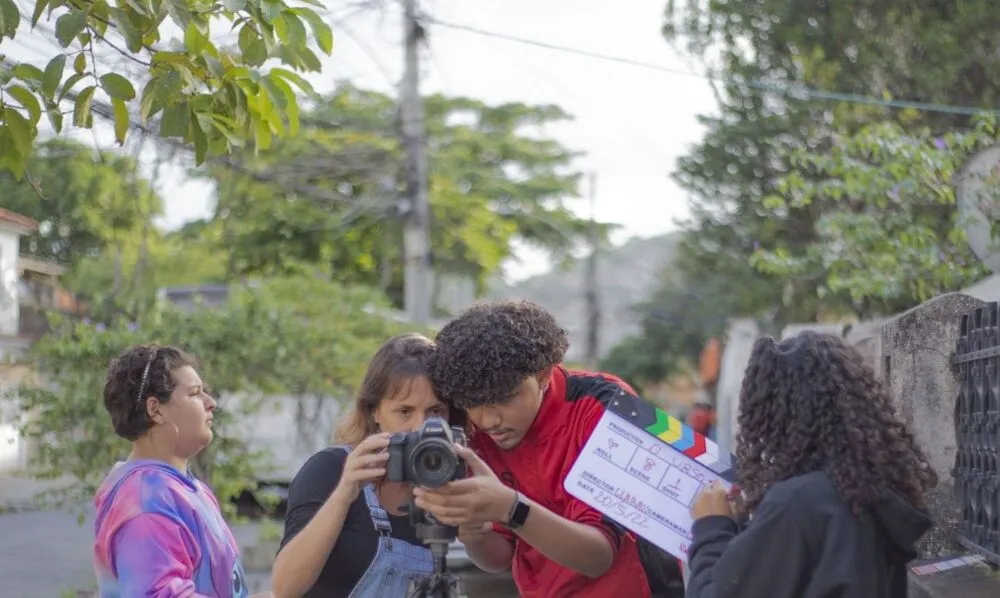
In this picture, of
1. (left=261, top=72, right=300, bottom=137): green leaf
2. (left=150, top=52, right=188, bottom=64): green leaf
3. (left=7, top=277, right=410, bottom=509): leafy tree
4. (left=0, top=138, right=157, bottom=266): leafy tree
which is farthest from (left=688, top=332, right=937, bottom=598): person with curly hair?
(left=0, top=138, right=157, bottom=266): leafy tree

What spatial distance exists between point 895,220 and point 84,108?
7398mm

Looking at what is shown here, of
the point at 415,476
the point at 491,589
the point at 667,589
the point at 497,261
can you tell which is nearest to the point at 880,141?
the point at 491,589

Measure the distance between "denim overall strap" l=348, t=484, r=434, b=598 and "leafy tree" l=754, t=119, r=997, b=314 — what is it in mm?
4779

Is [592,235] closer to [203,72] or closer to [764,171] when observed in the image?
[764,171]

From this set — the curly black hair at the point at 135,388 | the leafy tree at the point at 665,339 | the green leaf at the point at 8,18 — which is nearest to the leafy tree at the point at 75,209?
the leafy tree at the point at 665,339

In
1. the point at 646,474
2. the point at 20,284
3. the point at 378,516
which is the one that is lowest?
the point at 378,516

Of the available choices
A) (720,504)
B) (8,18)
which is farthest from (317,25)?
(720,504)

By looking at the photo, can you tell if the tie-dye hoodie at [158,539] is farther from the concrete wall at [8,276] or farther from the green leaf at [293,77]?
the concrete wall at [8,276]

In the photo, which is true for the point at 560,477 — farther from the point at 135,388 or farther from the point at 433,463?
the point at 135,388

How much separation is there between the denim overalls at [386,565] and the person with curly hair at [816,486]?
2.31 feet

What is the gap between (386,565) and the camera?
10.0 feet

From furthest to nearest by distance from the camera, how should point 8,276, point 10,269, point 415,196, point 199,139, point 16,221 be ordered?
point 8,276, point 10,269, point 16,221, point 415,196, point 199,139

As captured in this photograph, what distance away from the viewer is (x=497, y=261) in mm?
23125

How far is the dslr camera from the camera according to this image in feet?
8.98
